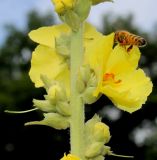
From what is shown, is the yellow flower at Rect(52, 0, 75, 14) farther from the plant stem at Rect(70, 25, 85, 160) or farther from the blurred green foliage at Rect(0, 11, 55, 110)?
the blurred green foliage at Rect(0, 11, 55, 110)

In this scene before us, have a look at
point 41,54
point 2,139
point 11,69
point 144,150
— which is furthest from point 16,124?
point 41,54

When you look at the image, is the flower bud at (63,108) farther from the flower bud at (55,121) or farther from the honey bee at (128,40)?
the honey bee at (128,40)

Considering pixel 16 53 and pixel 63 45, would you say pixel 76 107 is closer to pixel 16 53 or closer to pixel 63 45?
pixel 63 45

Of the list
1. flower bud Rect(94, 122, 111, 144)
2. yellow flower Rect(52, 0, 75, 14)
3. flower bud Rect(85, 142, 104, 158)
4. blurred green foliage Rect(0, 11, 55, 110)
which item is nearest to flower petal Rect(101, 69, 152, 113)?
flower bud Rect(94, 122, 111, 144)

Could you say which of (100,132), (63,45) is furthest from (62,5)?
(100,132)

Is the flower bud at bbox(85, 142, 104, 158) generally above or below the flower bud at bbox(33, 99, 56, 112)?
below

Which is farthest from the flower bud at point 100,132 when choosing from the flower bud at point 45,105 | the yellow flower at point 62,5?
the yellow flower at point 62,5

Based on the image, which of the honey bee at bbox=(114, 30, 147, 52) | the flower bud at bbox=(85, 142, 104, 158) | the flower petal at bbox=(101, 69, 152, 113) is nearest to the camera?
the flower bud at bbox=(85, 142, 104, 158)
